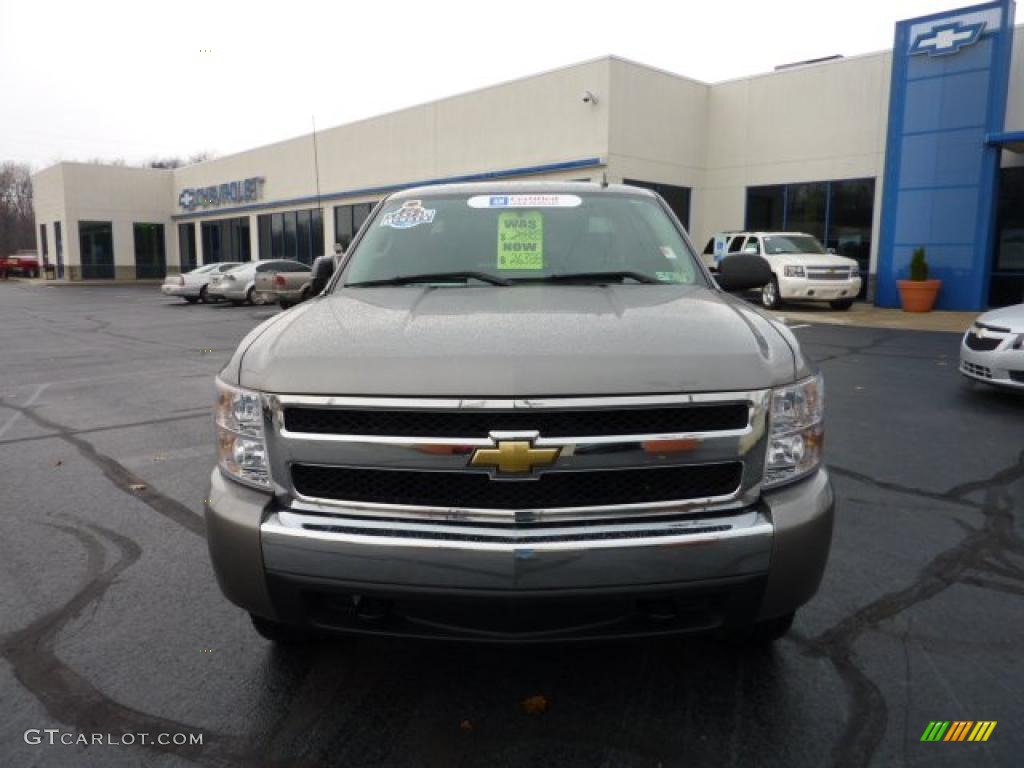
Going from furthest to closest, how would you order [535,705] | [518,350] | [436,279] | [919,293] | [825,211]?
[825,211], [919,293], [436,279], [535,705], [518,350]

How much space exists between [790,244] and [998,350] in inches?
468

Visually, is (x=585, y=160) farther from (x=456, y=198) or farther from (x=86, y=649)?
(x=86, y=649)

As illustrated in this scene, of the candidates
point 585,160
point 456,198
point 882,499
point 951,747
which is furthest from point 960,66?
point 951,747

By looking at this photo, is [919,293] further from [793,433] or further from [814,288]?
[793,433]

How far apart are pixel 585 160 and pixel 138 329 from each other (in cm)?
1287

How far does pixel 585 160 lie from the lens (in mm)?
22562

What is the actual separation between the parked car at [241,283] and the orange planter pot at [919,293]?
707 inches

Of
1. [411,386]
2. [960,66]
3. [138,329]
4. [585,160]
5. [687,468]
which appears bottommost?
[138,329]

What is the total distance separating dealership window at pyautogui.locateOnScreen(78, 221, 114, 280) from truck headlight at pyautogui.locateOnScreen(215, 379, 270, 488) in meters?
51.5

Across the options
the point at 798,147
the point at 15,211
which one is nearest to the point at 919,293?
the point at 798,147

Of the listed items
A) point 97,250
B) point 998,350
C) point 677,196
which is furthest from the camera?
point 97,250

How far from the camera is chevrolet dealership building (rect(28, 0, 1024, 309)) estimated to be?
1823 cm

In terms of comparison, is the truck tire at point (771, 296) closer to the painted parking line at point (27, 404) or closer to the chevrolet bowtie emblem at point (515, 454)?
the painted parking line at point (27, 404)

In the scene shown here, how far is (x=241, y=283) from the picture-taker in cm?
2442
